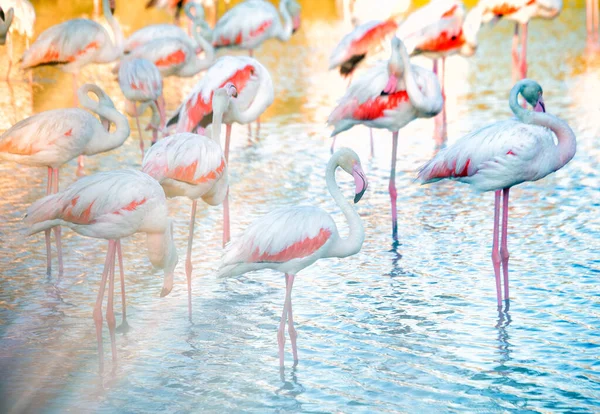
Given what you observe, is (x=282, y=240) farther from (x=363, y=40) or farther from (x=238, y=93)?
(x=363, y=40)

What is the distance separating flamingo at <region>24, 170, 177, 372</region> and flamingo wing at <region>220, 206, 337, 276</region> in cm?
43

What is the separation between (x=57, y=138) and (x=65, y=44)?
Result: 3.92 m

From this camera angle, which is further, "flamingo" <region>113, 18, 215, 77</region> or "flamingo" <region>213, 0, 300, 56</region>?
"flamingo" <region>213, 0, 300, 56</region>

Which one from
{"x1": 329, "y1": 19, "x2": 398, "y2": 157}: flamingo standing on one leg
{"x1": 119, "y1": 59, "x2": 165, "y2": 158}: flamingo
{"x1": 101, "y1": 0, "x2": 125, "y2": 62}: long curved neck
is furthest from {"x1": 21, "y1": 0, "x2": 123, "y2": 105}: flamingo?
{"x1": 329, "y1": 19, "x2": 398, "y2": 157}: flamingo standing on one leg

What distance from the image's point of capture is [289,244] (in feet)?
16.3

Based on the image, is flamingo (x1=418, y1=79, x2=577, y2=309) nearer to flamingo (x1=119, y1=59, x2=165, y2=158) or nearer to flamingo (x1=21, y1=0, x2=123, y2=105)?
flamingo (x1=119, y1=59, x2=165, y2=158)

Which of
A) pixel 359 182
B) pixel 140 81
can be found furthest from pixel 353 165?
pixel 140 81

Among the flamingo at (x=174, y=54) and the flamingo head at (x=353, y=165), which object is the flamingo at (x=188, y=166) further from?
the flamingo at (x=174, y=54)

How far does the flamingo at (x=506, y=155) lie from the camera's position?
18.8ft

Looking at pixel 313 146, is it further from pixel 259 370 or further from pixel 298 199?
pixel 259 370

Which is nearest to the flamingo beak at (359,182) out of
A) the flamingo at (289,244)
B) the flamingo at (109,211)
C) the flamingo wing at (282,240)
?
the flamingo at (289,244)

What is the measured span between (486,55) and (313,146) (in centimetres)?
709

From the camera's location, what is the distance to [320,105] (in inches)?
510

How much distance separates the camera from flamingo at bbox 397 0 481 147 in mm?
11047
